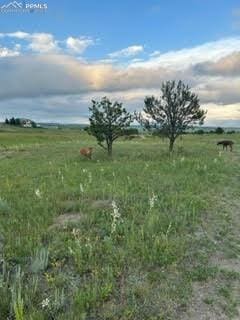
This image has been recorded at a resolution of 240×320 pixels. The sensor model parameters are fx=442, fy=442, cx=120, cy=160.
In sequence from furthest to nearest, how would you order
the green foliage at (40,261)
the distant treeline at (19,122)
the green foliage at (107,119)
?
the distant treeline at (19,122), the green foliage at (107,119), the green foliage at (40,261)

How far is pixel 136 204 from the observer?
36.8 ft

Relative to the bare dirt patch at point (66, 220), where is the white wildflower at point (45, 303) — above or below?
below

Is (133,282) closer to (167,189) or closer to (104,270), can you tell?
(104,270)

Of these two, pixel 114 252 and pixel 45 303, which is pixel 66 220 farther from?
pixel 45 303

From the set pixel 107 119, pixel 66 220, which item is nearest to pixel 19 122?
pixel 107 119

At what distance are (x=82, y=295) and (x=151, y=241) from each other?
7.76 feet

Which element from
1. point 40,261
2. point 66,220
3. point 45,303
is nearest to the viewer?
point 45,303

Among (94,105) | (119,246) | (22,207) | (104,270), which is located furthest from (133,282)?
(94,105)

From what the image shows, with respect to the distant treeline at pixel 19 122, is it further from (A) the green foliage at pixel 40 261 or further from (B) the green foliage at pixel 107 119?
(A) the green foliage at pixel 40 261

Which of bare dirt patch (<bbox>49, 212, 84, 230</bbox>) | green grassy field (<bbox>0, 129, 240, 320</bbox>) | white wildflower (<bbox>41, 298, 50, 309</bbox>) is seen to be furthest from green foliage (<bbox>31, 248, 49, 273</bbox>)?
bare dirt patch (<bbox>49, 212, 84, 230</bbox>)

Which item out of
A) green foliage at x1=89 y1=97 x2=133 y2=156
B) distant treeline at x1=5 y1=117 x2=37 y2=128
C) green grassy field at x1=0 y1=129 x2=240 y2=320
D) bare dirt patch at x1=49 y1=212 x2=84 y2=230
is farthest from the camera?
distant treeline at x1=5 y1=117 x2=37 y2=128

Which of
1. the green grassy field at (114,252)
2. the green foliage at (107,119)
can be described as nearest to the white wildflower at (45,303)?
the green grassy field at (114,252)

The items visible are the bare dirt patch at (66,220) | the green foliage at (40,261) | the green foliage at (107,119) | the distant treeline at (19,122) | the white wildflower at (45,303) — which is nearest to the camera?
the white wildflower at (45,303)

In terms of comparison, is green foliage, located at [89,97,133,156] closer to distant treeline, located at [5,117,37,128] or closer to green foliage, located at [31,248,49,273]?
green foliage, located at [31,248,49,273]
